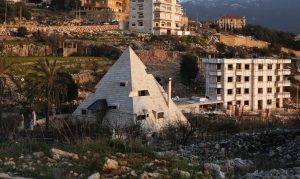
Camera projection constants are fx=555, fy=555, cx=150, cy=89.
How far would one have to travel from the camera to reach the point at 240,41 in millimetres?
80312

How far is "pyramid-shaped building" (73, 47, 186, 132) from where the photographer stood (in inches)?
1181

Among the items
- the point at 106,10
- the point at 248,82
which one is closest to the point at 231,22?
the point at 106,10

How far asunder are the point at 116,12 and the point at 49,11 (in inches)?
460

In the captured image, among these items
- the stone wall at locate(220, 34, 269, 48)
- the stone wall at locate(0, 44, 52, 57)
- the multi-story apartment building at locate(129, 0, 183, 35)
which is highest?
the multi-story apartment building at locate(129, 0, 183, 35)

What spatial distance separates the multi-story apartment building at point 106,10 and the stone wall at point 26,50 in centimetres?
2739

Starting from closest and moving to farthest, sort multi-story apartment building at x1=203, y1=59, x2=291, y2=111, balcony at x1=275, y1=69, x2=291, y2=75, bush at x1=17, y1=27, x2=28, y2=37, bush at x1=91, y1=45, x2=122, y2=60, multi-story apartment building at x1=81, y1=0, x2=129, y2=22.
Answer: multi-story apartment building at x1=203, y1=59, x2=291, y2=111 → balcony at x1=275, y1=69, x2=291, y2=75 → bush at x1=91, y1=45, x2=122, y2=60 → bush at x1=17, y1=27, x2=28, y2=37 → multi-story apartment building at x1=81, y1=0, x2=129, y2=22

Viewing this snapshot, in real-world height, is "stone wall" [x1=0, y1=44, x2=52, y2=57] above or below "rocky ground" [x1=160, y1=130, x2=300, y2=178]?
above

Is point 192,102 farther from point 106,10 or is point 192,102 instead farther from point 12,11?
point 106,10

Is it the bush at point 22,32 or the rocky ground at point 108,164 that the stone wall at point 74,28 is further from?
the rocky ground at point 108,164

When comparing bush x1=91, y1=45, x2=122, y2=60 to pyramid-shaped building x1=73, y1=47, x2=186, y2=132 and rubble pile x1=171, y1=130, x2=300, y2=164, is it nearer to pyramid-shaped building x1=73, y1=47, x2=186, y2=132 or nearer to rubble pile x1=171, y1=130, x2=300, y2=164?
pyramid-shaped building x1=73, y1=47, x2=186, y2=132

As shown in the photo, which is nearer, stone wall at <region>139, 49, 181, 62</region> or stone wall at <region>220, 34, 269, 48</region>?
stone wall at <region>139, 49, 181, 62</region>

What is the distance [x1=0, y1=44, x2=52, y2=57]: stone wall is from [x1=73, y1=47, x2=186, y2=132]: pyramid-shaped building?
20667 mm

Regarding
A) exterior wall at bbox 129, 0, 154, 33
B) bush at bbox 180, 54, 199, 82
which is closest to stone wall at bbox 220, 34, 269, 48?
exterior wall at bbox 129, 0, 154, 33

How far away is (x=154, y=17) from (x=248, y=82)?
90.6ft
